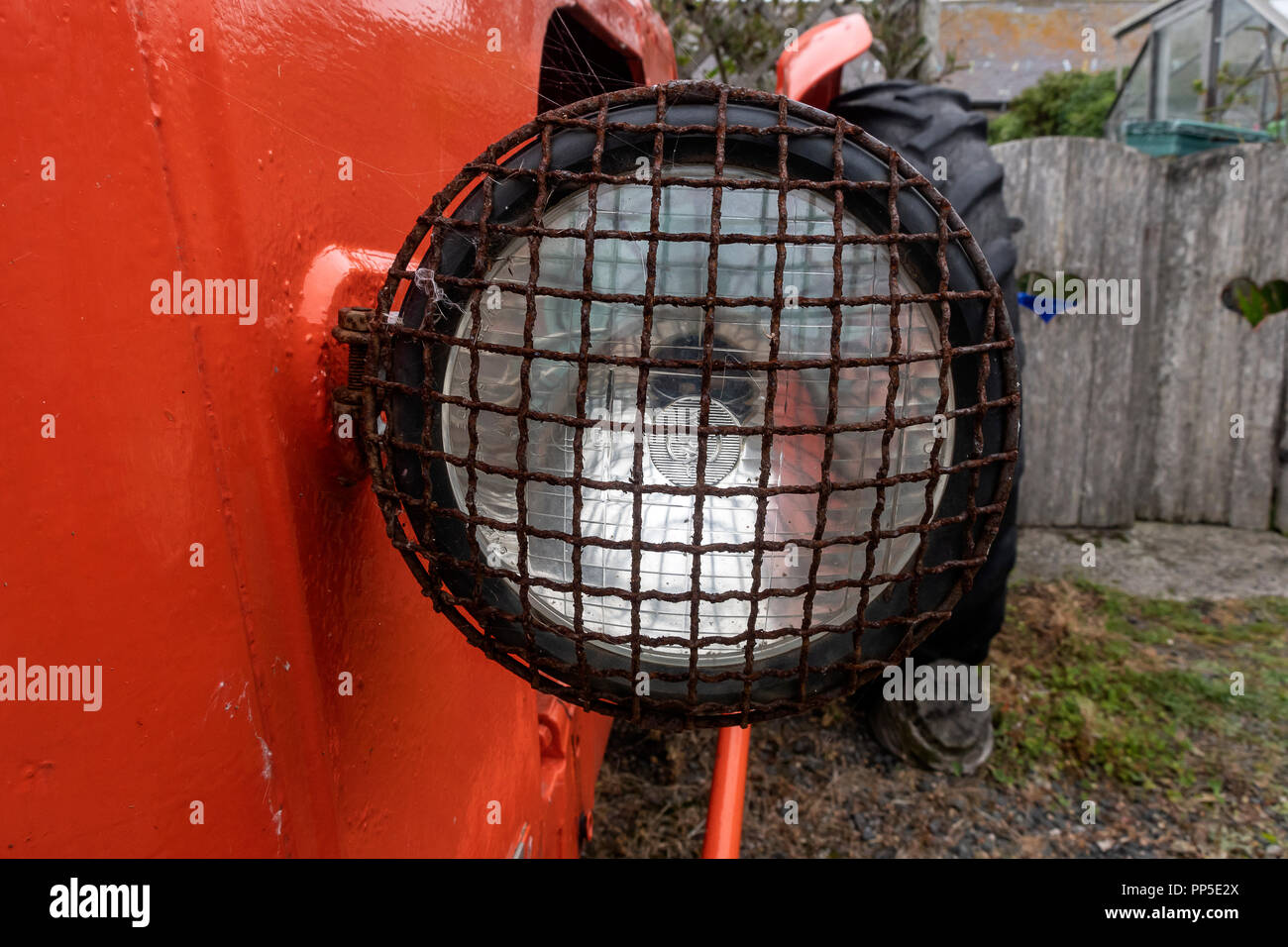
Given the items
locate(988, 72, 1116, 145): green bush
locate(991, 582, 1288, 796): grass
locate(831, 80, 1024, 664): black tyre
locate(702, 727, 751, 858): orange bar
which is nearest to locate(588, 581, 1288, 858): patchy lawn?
locate(991, 582, 1288, 796): grass

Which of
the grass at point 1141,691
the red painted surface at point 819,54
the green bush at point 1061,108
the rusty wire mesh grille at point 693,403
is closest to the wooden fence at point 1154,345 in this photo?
the grass at point 1141,691

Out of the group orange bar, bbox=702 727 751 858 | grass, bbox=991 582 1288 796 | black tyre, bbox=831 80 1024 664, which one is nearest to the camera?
orange bar, bbox=702 727 751 858

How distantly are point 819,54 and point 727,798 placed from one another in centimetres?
138

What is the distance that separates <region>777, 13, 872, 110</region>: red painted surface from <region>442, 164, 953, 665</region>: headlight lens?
1071 mm

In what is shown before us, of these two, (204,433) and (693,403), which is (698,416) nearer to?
(693,403)

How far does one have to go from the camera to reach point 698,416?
65 centimetres

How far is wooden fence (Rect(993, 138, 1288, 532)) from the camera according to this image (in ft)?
10.7

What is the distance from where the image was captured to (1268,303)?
332cm

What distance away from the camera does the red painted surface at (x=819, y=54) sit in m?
1.62

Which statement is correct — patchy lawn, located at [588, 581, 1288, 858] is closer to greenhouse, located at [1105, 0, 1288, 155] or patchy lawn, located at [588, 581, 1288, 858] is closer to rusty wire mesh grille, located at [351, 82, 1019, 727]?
rusty wire mesh grille, located at [351, 82, 1019, 727]

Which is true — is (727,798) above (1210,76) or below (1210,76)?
below

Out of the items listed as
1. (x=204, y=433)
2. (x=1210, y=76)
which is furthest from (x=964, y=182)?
(x=1210, y=76)

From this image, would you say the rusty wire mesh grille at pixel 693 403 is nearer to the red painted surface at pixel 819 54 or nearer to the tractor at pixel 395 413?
the tractor at pixel 395 413

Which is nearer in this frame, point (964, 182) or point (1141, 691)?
point (964, 182)
